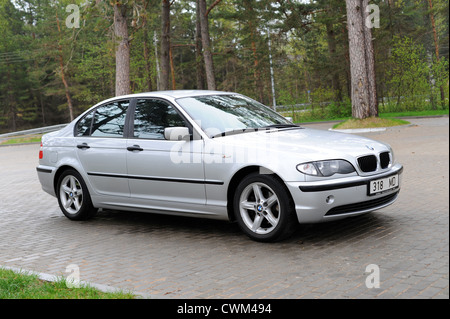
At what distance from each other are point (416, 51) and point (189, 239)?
24.4 metres

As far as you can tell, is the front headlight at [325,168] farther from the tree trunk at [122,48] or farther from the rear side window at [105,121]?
the tree trunk at [122,48]

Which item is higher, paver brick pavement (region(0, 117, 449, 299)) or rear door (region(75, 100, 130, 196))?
rear door (region(75, 100, 130, 196))

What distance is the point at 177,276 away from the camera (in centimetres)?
499

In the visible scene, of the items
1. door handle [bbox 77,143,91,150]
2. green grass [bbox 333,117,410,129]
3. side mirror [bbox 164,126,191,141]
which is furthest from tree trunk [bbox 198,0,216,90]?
side mirror [bbox 164,126,191,141]

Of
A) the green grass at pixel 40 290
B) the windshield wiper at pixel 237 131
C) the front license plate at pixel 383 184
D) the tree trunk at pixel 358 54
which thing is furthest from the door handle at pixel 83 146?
the tree trunk at pixel 358 54

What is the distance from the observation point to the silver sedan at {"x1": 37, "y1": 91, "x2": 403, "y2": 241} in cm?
564

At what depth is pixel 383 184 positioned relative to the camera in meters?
5.94

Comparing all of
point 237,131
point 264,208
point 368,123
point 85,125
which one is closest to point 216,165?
point 237,131

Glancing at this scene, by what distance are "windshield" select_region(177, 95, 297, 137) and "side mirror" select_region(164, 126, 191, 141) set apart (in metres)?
0.21

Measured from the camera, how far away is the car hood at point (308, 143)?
5.71m

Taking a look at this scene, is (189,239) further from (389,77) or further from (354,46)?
(389,77)

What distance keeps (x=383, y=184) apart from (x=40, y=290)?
363cm

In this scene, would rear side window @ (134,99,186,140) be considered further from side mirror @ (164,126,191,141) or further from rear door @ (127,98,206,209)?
side mirror @ (164,126,191,141)

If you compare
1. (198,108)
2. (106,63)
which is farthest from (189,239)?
(106,63)
